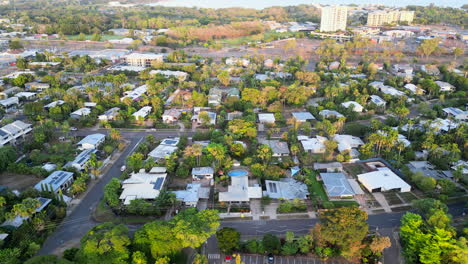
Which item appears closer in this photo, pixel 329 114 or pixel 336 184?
pixel 336 184

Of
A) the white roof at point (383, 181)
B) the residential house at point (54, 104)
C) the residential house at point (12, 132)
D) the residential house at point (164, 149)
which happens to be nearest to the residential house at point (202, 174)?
the residential house at point (164, 149)

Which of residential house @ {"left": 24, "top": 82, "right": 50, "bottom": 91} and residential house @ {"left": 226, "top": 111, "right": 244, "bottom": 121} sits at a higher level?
residential house @ {"left": 24, "top": 82, "right": 50, "bottom": 91}

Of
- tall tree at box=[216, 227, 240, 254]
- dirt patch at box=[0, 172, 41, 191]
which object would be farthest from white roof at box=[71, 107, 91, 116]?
tall tree at box=[216, 227, 240, 254]

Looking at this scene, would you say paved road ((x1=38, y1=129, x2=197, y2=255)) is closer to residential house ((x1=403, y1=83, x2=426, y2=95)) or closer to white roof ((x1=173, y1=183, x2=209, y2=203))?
white roof ((x1=173, y1=183, x2=209, y2=203))

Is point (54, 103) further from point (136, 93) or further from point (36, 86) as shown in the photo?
point (36, 86)

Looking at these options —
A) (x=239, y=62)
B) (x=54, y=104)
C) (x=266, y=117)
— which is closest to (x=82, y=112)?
(x=54, y=104)

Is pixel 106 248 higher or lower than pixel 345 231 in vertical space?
lower

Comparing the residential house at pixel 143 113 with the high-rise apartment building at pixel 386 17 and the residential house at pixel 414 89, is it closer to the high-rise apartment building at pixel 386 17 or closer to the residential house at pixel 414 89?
the residential house at pixel 414 89
